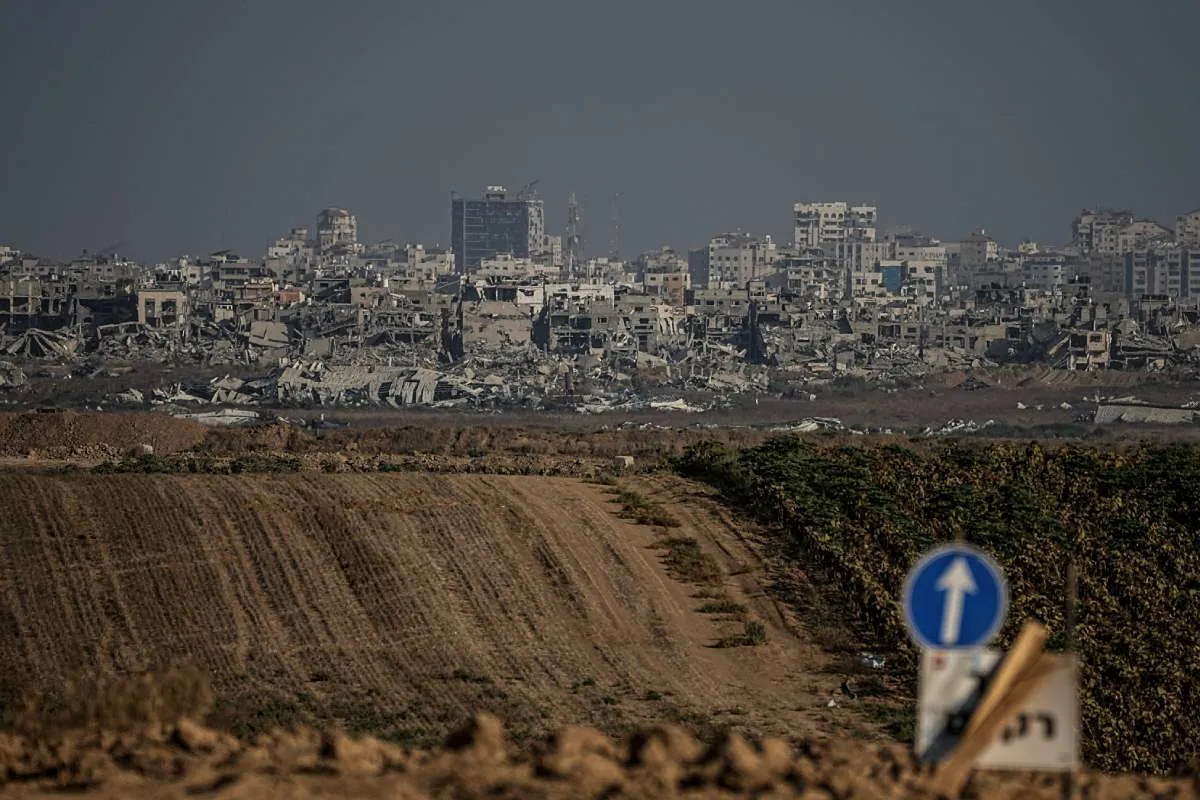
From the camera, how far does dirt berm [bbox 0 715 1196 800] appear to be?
21.1 feet

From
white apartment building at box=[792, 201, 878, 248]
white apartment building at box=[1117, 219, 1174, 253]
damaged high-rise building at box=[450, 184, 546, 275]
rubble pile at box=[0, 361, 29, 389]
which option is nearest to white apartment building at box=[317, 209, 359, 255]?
damaged high-rise building at box=[450, 184, 546, 275]

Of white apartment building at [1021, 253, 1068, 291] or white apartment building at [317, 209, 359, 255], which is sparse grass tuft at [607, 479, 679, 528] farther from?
white apartment building at [317, 209, 359, 255]

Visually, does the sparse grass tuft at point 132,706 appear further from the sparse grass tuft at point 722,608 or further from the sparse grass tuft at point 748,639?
the sparse grass tuft at point 722,608

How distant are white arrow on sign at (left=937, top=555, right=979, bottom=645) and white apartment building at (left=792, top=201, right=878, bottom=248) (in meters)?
173

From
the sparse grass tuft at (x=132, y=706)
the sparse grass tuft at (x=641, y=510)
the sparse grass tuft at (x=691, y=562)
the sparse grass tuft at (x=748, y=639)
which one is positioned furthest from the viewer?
the sparse grass tuft at (x=641, y=510)

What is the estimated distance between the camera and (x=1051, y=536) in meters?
19.3

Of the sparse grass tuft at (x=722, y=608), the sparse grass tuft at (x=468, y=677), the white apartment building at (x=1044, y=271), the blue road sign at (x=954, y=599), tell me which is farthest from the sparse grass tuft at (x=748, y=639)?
the white apartment building at (x=1044, y=271)

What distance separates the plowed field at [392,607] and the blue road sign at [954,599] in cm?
715

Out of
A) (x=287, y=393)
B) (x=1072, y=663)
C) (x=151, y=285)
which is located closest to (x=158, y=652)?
(x=1072, y=663)

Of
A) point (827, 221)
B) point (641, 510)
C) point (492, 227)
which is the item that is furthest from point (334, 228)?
point (641, 510)

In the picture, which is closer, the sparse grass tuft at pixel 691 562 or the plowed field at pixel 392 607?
the plowed field at pixel 392 607

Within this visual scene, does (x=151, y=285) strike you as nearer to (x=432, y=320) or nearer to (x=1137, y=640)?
(x=432, y=320)

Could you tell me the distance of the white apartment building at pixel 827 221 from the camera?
588 feet

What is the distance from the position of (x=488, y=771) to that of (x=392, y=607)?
1024 centimetres
